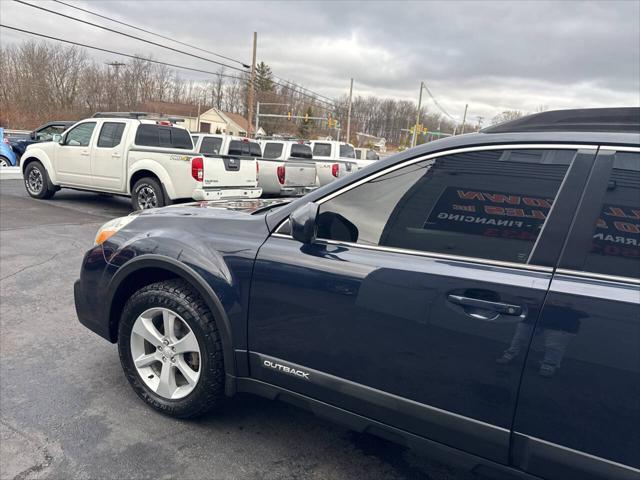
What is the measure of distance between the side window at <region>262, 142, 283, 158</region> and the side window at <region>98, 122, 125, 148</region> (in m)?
5.96

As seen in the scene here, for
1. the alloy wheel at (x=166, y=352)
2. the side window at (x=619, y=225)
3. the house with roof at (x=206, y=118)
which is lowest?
the alloy wheel at (x=166, y=352)

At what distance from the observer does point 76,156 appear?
Result: 936cm

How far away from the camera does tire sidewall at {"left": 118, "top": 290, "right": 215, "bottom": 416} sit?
7.85 ft

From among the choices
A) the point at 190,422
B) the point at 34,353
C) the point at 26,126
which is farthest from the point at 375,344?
the point at 26,126

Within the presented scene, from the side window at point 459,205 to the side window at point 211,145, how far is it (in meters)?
11.1

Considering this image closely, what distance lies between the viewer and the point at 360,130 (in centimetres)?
9256

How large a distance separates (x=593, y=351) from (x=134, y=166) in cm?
866

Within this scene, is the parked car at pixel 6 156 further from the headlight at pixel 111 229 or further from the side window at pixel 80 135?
the headlight at pixel 111 229

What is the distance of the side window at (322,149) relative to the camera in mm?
15570

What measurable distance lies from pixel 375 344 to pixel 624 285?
972mm

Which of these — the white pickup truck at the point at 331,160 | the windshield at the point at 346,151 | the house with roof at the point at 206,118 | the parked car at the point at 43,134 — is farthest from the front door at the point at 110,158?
the house with roof at the point at 206,118

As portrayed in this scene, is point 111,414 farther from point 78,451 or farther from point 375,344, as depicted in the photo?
point 375,344

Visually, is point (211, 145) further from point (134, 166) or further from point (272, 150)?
point (134, 166)

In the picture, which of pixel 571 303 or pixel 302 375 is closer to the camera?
pixel 571 303
